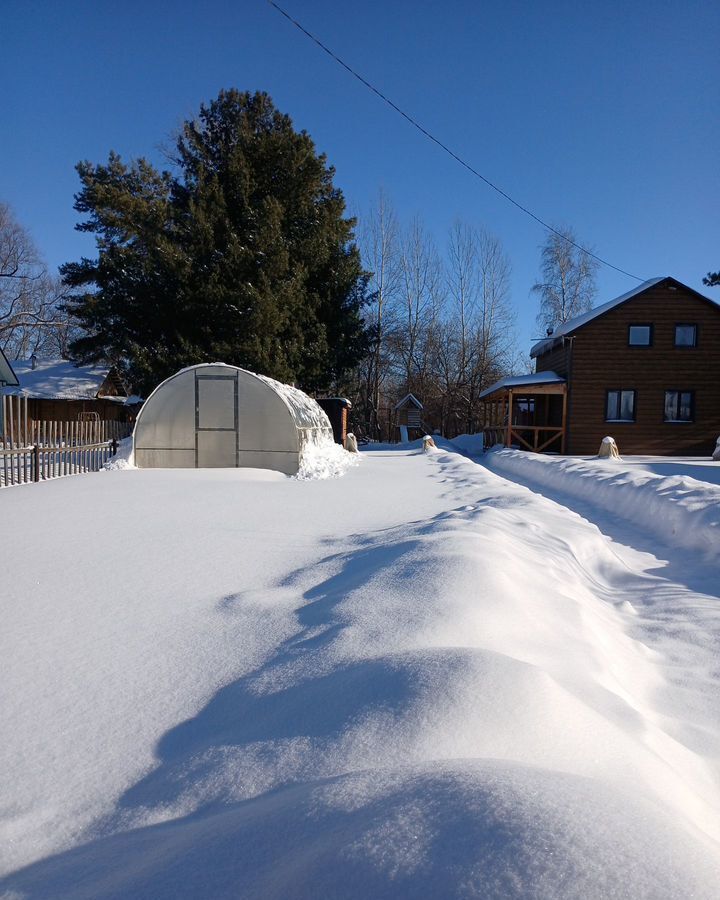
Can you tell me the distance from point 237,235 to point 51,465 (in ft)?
40.2

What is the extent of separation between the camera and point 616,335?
67.3ft

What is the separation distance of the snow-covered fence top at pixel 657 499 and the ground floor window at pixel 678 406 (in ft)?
34.5

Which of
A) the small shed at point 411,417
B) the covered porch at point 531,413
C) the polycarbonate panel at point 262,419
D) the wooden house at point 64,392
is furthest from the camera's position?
the small shed at point 411,417

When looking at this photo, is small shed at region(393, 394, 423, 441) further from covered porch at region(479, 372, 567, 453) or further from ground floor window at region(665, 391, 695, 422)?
ground floor window at region(665, 391, 695, 422)

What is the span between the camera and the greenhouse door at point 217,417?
39.9 ft

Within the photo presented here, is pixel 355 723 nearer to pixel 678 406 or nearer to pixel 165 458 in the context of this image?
pixel 165 458

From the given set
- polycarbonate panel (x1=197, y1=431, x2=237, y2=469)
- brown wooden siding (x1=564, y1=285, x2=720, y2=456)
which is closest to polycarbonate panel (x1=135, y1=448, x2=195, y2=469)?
polycarbonate panel (x1=197, y1=431, x2=237, y2=469)

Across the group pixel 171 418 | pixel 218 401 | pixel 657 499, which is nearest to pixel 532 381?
pixel 218 401

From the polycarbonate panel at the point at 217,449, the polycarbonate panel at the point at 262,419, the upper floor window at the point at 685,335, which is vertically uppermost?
the upper floor window at the point at 685,335

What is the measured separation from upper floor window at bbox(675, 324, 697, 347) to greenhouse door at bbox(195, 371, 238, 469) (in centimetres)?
1734

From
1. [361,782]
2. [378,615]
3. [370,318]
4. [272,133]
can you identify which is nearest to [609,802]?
[361,782]

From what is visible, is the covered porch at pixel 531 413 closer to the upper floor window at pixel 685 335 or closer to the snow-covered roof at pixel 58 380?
the upper floor window at pixel 685 335

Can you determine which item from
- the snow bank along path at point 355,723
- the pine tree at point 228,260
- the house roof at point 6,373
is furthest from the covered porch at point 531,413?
the house roof at point 6,373

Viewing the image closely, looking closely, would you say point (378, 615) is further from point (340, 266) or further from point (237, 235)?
point (340, 266)
